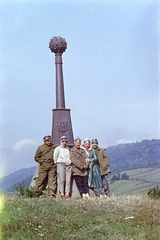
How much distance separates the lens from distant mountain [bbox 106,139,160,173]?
75.3m

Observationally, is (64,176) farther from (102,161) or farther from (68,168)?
(102,161)

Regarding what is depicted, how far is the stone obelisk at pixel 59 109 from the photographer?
602 inches

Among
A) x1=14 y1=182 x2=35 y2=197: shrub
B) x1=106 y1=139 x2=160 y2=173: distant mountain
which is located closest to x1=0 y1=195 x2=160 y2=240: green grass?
x1=14 y1=182 x2=35 y2=197: shrub

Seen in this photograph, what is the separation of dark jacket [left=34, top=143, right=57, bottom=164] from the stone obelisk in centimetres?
499

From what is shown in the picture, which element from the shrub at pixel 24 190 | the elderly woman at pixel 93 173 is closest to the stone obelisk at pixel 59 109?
the shrub at pixel 24 190

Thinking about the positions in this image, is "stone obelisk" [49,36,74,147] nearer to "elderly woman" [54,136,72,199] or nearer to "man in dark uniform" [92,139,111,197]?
"man in dark uniform" [92,139,111,197]

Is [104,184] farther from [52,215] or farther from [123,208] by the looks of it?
[52,215]

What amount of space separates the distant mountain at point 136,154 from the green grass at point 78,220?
6517cm

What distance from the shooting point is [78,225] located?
21.8ft

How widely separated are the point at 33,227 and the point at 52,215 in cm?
Result: 70

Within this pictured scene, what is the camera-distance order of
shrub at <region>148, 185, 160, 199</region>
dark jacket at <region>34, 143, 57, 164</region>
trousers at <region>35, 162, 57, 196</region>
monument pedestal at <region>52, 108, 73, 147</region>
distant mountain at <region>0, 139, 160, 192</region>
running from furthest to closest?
distant mountain at <region>0, 139, 160, 192</region> → monument pedestal at <region>52, 108, 73, 147</region> → shrub at <region>148, 185, 160, 199</region> → dark jacket at <region>34, 143, 57, 164</region> → trousers at <region>35, 162, 57, 196</region>

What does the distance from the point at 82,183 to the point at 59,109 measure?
6.38 meters

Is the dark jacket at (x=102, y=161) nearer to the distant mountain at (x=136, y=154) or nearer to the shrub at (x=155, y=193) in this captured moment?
the shrub at (x=155, y=193)

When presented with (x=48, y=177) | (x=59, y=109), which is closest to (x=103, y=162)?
(x=48, y=177)
